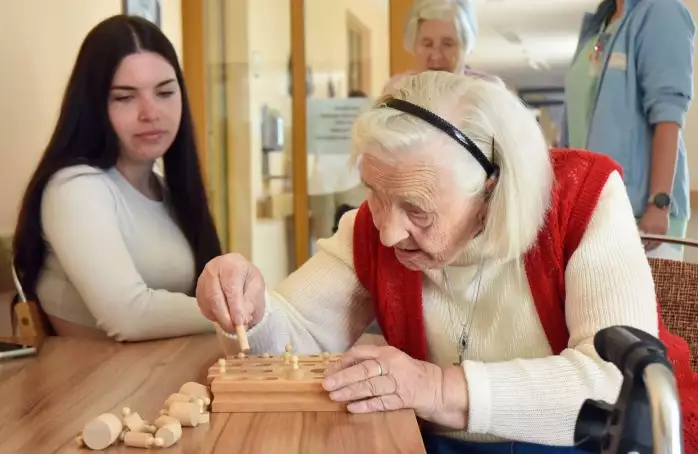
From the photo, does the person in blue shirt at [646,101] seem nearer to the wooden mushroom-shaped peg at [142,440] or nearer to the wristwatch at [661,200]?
the wristwatch at [661,200]

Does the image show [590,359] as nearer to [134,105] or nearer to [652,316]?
[652,316]

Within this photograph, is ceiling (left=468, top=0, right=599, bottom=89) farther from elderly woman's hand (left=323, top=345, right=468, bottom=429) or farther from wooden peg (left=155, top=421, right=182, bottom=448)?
wooden peg (left=155, top=421, right=182, bottom=448)

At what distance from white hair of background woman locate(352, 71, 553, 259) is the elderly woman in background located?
136 cm

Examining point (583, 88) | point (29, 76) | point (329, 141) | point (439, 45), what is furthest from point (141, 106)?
point (329, 141)

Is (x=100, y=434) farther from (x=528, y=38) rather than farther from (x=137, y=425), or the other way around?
(x=528, y=38)

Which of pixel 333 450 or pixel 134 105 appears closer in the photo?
pixel 333 450

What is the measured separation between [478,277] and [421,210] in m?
0.18

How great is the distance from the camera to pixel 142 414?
0.89m

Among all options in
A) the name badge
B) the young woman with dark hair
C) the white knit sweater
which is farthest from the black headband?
the name badge

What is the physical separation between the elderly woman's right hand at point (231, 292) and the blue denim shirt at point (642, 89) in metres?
1.23

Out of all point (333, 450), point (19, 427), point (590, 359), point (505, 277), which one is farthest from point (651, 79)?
point (19, 427)

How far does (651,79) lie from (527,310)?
110cm

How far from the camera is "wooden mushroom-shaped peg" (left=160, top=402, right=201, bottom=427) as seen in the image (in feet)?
2.68

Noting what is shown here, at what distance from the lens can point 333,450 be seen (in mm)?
751
